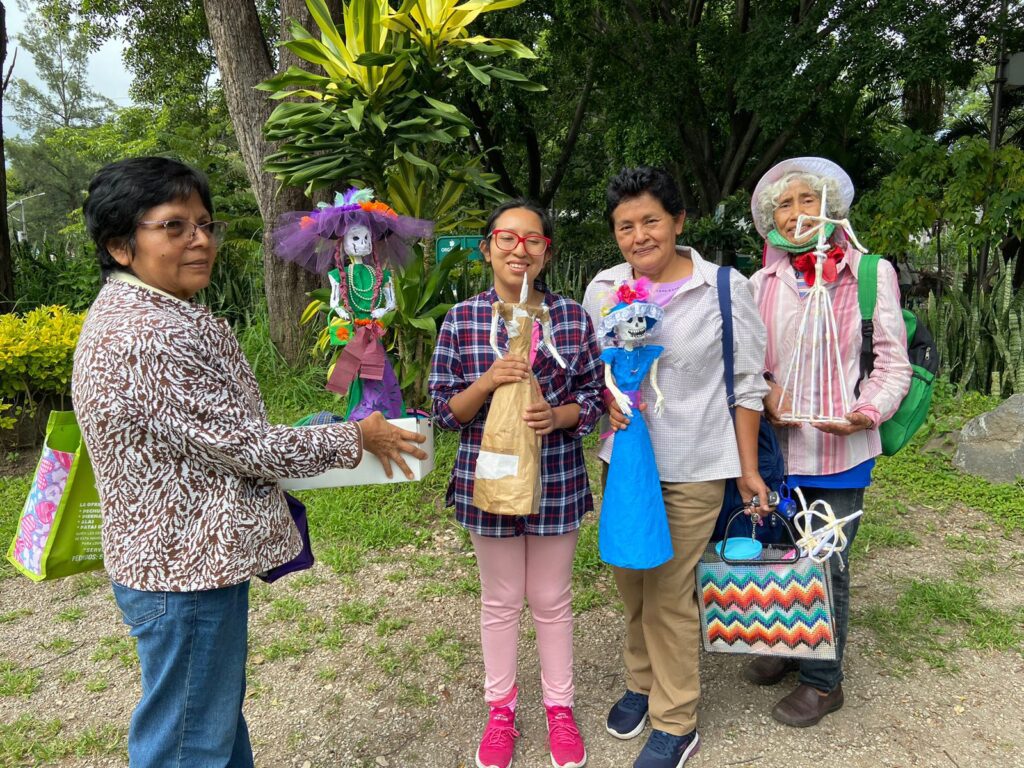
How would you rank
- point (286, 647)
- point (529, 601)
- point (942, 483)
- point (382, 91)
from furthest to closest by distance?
point (942, 483)
point (382, 91)
point (286, 647)
point (529, 601)

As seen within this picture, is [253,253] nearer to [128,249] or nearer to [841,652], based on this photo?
[128,249]

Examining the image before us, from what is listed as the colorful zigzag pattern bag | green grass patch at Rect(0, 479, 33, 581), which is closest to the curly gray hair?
the colorful zigzag pattern bag

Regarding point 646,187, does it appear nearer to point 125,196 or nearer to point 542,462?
point 542,462

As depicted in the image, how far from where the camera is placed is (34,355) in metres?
5.12

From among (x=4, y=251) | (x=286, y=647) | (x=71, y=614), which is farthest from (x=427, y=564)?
(x=4, y=251)

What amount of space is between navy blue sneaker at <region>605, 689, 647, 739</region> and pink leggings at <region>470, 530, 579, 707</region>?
25cm

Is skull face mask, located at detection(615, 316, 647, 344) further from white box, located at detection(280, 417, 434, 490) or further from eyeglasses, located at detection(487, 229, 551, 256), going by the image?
white box, located at detection(280, 417, 434, 490)

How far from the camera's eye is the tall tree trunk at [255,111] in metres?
5.89

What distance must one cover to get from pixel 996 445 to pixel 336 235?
196 inches

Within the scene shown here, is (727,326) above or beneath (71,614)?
above

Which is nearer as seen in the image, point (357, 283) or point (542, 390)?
point (542, 390)

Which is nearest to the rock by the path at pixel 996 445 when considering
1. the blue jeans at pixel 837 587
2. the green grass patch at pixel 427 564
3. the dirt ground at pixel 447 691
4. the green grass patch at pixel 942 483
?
the green grass patch at pixel 942 483

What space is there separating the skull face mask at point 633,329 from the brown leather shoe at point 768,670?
1600 millimetres

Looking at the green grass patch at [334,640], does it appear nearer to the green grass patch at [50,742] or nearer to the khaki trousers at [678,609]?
the green grass patch at [50,742]
